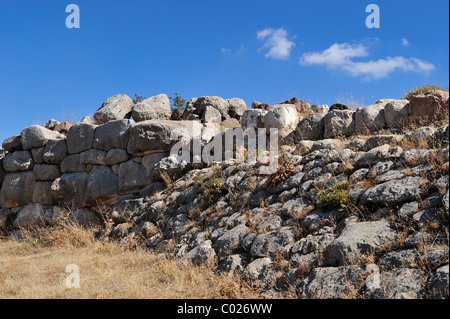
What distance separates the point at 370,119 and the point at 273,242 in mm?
4253

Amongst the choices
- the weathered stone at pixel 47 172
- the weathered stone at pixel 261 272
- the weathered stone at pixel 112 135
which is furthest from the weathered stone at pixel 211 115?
the weathered stone at pixel 261 272

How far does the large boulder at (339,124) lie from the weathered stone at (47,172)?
847cm

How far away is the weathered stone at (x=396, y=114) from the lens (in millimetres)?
8195

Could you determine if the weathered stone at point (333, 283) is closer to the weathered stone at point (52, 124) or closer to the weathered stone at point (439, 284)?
the weathered stone at point (439, 284)

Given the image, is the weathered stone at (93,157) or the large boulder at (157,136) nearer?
the large boulder at (157,136)

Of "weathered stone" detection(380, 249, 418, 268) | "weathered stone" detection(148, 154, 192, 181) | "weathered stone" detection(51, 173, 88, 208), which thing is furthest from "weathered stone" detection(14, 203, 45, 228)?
"weathered stone" detection(380, 249, 418, 268)

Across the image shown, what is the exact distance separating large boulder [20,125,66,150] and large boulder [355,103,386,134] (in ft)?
31.4

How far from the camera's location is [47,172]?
12344 mm

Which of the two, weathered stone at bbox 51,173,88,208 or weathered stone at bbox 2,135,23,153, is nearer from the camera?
weathered stone at bbox 51,173,88,208

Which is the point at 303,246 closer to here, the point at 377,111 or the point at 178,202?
the point at 178,202

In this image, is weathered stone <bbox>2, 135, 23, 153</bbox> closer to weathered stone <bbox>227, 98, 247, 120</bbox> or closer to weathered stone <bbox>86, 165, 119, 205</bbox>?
weathered stone <bbox>86, 165, 119, 205</bbox>

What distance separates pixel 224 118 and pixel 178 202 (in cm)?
587

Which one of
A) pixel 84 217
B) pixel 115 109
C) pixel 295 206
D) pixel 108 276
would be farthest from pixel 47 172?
pixel 295 206

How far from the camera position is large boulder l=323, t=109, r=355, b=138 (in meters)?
8.94
